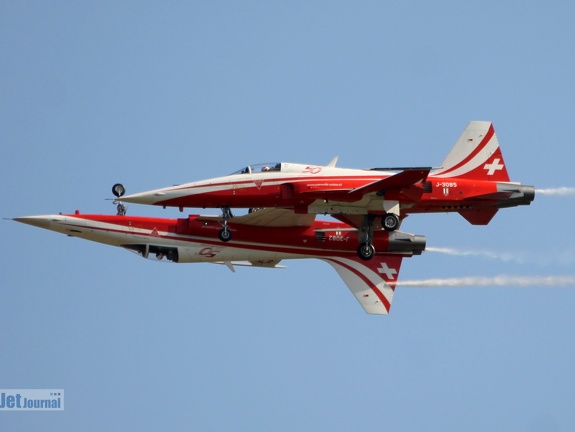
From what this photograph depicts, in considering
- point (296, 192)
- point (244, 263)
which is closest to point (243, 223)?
point (244, 263)

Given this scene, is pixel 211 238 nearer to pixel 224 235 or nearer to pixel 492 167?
pixel 224 235

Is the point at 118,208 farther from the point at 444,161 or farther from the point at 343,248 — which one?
the point at 444,161

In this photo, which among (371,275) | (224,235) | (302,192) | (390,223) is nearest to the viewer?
(302,192)

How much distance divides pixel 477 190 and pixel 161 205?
1011 cm

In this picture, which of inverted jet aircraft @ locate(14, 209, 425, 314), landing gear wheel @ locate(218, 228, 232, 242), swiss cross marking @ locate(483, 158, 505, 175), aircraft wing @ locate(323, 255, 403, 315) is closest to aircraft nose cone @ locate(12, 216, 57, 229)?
inverted jet aircraft @ locate(14, 209, 425, 314)

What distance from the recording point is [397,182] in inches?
1836

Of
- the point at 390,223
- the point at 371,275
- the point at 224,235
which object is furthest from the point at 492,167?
the point at 224,235

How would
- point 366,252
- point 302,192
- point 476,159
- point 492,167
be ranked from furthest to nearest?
point 476,159 → point 492,167 → point 366,252 → point 302,192

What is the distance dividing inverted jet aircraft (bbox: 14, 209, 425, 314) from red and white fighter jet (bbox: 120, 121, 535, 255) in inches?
115

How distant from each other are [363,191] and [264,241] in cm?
599

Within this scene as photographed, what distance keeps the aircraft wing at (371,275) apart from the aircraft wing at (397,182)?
557cm

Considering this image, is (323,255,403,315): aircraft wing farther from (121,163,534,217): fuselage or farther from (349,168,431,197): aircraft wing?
(349,168,431,197): aircraft wing

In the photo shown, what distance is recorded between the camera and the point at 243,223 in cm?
5169

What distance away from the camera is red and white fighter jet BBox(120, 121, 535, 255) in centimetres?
4656
